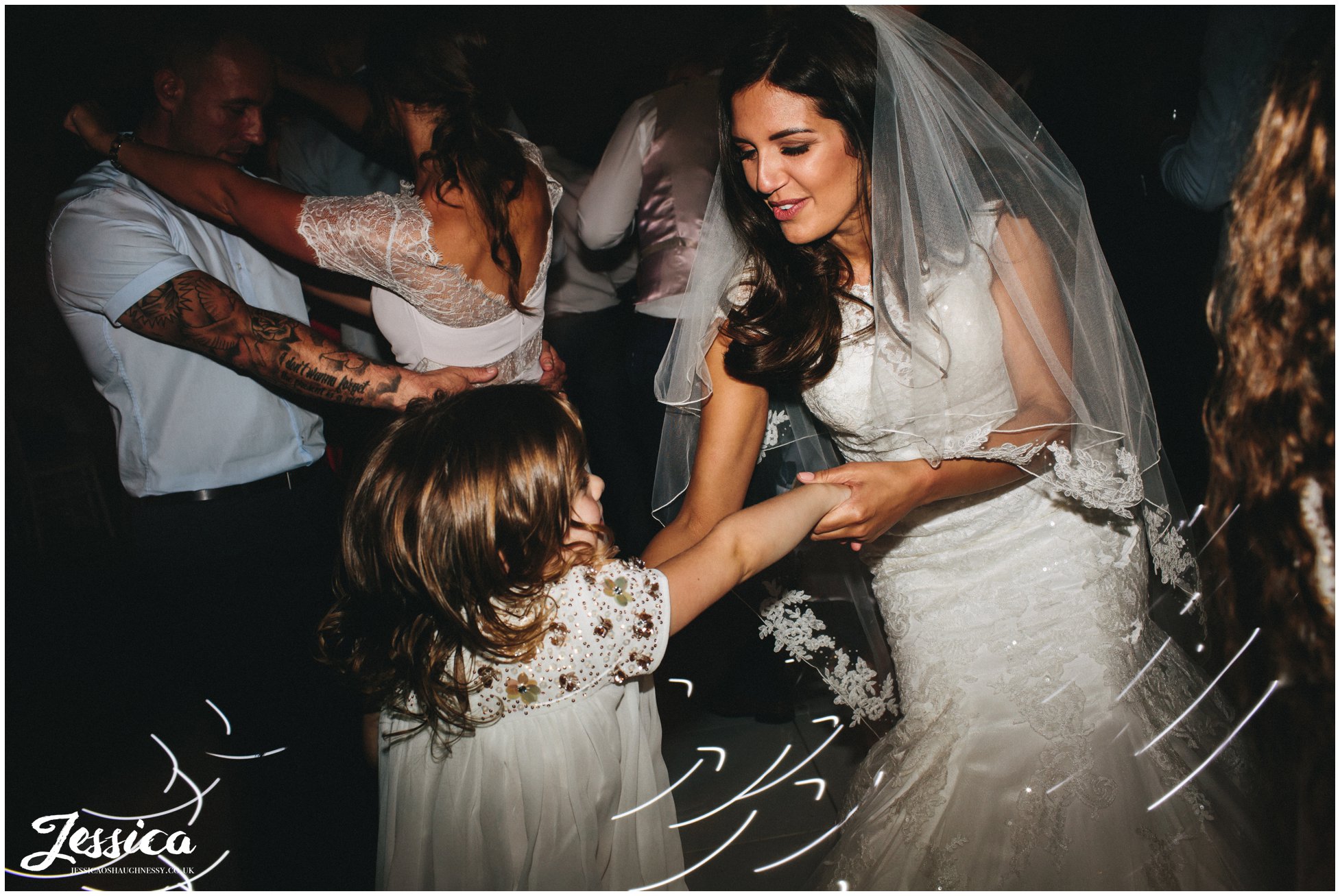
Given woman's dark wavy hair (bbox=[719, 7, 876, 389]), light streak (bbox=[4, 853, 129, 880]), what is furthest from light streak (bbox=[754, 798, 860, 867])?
light streak (bbox=[4, 853, 129, 880])

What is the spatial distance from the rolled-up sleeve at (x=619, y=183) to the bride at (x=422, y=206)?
0.55 m

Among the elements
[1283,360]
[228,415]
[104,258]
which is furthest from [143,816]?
[1283,360]

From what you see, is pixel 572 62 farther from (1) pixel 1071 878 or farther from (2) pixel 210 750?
(1) pixel 1071 878

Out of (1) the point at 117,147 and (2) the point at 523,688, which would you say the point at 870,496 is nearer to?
(2) the point at 523,688

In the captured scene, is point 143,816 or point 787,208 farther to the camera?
point 143,816

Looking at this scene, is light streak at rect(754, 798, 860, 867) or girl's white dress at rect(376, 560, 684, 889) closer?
girl's white dress at rect(376, 560, 684, 889)

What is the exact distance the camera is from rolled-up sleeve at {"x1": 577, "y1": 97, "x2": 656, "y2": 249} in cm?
217

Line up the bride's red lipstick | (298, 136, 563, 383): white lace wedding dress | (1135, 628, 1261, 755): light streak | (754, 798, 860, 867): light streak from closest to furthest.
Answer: (1135, 628, 1261, 755): light streak < the bride's red lipstick < (298, 136, 563, 383): white lace wedding dress < (754, 798, 860, 867): light streak

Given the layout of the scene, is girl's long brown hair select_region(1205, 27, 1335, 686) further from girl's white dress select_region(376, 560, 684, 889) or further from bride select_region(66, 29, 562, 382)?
bride select_region(66, 29, 562, 382)

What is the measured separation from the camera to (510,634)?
3.68 ft

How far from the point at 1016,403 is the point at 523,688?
37.3 inches

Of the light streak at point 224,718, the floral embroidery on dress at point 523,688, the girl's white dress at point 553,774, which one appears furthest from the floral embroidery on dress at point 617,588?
the light streak at point 224,718

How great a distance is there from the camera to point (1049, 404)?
1.30 meters

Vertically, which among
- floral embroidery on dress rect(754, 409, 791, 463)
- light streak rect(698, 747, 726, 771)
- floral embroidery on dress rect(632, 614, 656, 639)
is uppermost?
floral embroidery on dress rect(754, 409, 791, 463)
